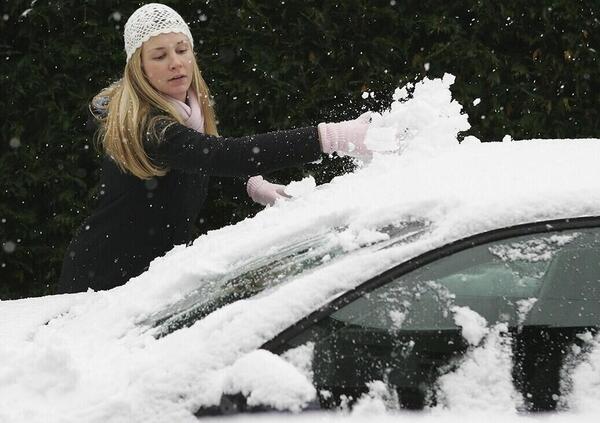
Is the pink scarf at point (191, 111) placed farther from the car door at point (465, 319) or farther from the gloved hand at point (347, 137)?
the car door at point (465, 319)

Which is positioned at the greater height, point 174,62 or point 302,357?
point 174,62

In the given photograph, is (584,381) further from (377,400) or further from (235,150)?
(235,150)

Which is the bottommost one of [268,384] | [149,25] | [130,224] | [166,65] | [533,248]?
[268,384]

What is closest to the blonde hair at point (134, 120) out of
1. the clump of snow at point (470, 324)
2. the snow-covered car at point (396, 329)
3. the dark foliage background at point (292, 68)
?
the snow-covered car at point (396, 329)

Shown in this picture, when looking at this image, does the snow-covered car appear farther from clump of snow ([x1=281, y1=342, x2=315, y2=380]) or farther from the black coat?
the black coat

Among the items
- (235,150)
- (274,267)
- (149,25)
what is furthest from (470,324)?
(149,25)

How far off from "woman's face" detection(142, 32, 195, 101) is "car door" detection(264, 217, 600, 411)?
5.15ft

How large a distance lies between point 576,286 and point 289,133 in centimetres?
109

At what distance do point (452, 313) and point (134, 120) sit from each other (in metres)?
1.48

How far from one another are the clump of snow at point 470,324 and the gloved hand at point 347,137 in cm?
74

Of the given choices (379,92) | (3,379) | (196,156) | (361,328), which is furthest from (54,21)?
(361,328)

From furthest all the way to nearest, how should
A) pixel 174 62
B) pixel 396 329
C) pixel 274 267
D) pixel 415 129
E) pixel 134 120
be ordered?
pixel 174 62 → pixel 134 120 → pixel 415 129 → pixel 274 267 → pixel 396 329

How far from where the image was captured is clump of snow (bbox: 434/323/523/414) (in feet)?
5.27

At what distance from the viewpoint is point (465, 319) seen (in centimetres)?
168
